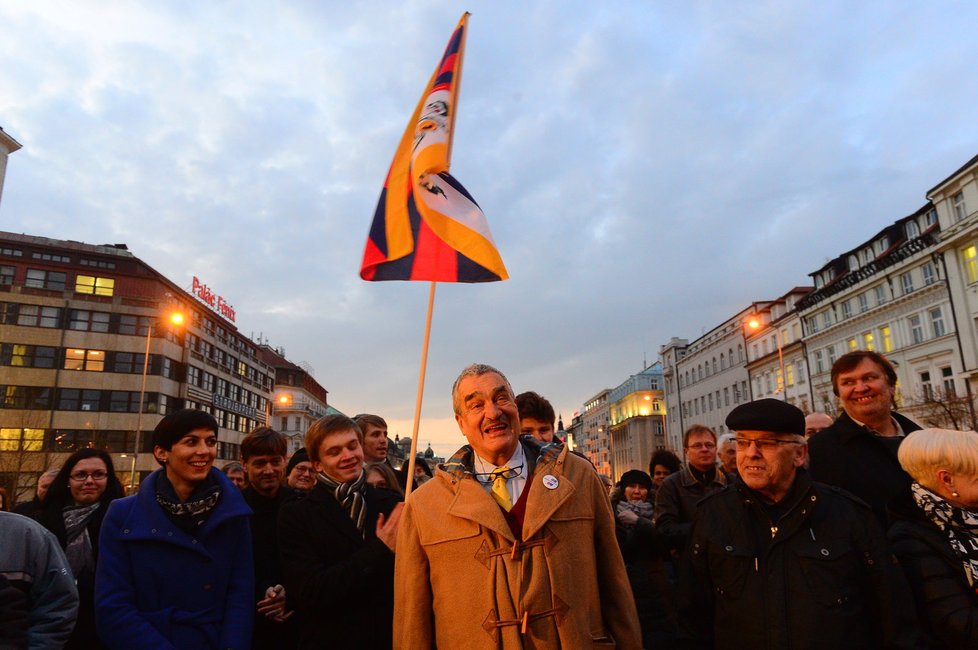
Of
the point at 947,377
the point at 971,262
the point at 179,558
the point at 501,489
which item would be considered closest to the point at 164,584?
the point at 179,558

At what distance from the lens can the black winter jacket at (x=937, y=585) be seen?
2.81 metres

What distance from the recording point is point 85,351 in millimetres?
45625

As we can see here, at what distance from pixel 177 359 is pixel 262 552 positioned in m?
51.7

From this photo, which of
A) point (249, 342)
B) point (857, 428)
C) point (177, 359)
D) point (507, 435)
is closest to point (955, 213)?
point (857, 428)

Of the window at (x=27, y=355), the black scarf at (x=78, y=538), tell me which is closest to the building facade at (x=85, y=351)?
the window at (x=27, y=355)

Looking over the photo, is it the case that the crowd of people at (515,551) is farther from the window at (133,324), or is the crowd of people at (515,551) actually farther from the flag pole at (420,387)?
the window at (133,324)

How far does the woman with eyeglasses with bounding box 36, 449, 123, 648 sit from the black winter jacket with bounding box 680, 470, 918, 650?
13.1 feet

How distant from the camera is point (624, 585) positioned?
119 inches

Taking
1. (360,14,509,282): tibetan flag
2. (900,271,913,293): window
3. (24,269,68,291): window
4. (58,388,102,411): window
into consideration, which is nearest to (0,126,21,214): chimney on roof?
(24,269,68,291): window

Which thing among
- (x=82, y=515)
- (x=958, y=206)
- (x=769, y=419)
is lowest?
(x=82, y=515)

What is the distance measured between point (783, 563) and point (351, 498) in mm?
2518

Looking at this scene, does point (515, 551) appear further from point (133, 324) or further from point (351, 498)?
point (133, 324)

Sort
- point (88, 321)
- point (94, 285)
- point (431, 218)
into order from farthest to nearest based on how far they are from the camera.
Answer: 1. point (94, 285)
2. point (88, 321)
3. point (431, 218)

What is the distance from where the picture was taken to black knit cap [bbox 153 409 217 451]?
377 cm
